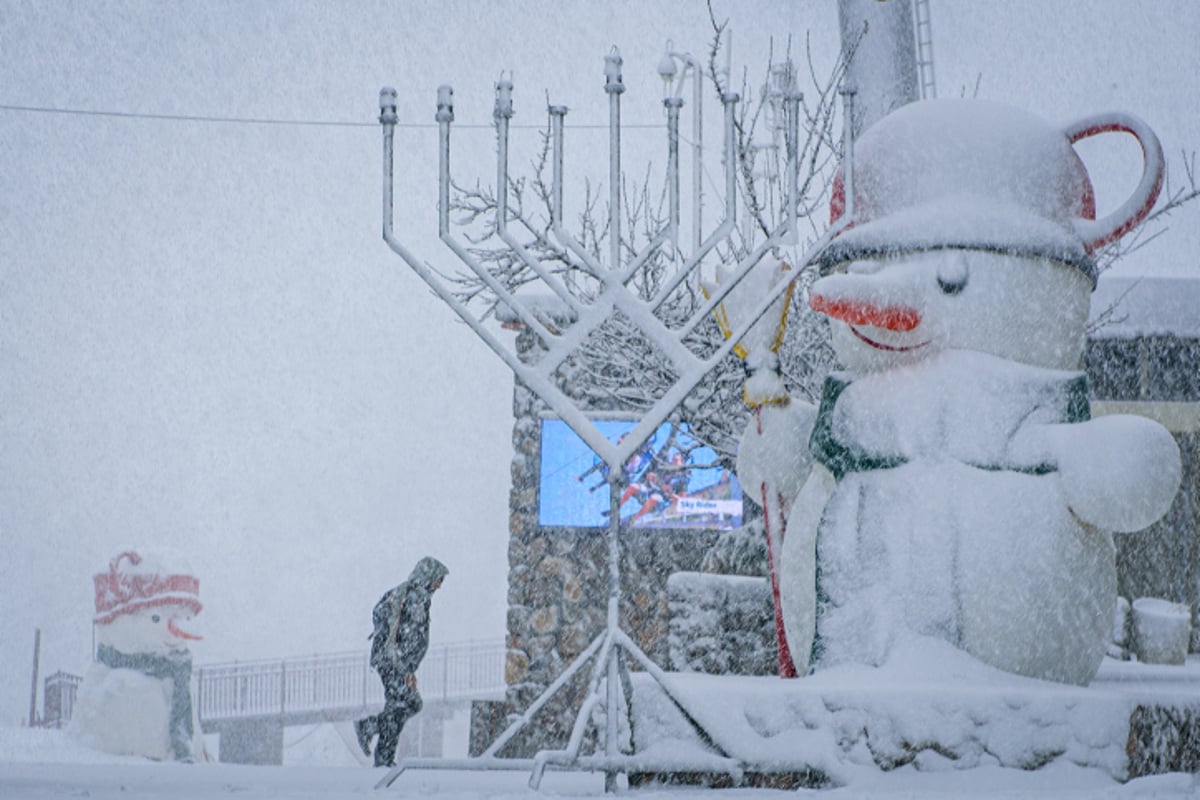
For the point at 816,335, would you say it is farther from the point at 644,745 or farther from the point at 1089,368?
the point at 644,745

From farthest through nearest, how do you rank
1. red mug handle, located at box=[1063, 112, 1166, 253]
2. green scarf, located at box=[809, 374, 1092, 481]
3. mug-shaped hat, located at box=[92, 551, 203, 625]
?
mug-shaped hat, located at box=[92, 551, 203, 625] → red mug handle, located at box=[1063, 112, 1166, 253] → green scarf, located at box=[809, 374, 1092, 481]

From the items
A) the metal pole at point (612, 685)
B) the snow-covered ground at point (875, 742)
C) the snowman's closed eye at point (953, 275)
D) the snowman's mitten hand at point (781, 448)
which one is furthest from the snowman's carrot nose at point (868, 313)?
the snow-covered ground at point (875, 742)

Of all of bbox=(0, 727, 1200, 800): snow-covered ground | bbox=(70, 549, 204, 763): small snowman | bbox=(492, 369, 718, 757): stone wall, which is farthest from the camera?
bbox=(492, 369, 718, 757): stone wall

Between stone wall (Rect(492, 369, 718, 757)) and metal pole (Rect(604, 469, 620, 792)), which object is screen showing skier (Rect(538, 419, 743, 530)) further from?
metal pole (Rect(604, 469, 620, 792))

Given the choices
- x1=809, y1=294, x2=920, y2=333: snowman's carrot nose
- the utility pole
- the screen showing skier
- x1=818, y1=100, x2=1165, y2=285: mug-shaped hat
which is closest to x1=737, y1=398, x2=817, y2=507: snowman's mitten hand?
x1=809, y1=294, x2=920, y2=333: snowman's carrot nose

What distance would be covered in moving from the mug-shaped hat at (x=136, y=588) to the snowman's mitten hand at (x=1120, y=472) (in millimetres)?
5218

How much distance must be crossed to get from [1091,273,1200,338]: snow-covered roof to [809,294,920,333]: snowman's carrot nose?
4.35 meters

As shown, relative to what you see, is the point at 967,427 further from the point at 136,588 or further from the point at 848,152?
the point at 136,588

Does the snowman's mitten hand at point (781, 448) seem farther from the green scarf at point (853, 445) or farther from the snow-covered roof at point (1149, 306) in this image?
the snow-covered roof at point (1149, 306)

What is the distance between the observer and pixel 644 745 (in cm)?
312

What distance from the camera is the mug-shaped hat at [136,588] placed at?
A: 23.4 feet

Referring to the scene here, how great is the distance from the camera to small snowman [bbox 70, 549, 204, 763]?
6941 millimetres

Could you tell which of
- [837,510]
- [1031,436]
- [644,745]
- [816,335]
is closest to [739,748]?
[644,745]

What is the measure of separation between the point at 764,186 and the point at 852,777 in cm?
534
